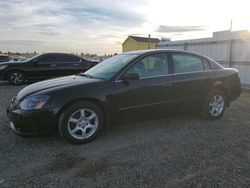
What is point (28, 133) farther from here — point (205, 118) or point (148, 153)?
point (205, 118)

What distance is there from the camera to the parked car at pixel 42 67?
10430mm

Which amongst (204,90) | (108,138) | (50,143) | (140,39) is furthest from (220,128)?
(140,39)

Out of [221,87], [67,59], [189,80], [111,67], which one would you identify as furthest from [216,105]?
[67,59]

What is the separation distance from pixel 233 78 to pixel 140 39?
27659mm

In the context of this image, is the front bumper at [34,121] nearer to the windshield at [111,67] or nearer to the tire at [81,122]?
the tire at [81,122]

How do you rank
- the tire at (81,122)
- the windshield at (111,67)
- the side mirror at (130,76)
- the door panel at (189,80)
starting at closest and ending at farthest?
the tire at (81,122)
the side mirror at (130,76)
the windshield at (111,67)
the door panel at (189,80)

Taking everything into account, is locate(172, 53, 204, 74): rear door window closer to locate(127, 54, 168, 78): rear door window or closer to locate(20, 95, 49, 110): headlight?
locate(127, 54, 168, 78): rear door window

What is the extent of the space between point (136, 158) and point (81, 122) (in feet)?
3.48

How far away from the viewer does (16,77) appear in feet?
34.4

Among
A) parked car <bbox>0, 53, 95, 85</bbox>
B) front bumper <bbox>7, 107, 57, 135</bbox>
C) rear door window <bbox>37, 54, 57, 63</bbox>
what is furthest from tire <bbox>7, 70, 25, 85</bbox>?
front bumper <bbox>7, 107, 57, 135</bbox>

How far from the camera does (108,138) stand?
13.3 ft

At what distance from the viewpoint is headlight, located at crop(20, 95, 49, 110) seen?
11.6 ft

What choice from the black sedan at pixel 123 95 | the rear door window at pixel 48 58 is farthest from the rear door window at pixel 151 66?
the rear door window at pixel 48 58

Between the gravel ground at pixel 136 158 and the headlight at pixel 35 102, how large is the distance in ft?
2.06
